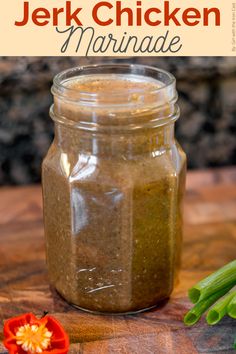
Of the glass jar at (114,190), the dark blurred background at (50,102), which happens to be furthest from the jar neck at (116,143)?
the dark blurred background at (50,102)

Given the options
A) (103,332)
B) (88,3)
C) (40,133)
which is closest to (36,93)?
(40,133)

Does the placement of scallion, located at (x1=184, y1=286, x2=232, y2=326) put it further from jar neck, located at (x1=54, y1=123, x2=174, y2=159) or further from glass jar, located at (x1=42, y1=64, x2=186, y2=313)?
jar neck, located at (x1=54, y1=123, x2=174, y2=159)

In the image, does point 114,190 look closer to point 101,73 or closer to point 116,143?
point 116,143

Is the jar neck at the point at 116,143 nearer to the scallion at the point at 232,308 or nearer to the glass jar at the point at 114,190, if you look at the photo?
the glass jar at the point at 114,190

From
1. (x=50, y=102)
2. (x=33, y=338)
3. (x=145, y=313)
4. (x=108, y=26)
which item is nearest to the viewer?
(x=33, y=338)

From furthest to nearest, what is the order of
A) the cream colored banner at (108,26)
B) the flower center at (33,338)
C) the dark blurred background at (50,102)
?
1. the dark blurred background at (50,102)
2. the cream colored banner at (108,26)
3. the flower center at (33,338)

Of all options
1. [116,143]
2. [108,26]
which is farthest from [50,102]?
[116,143]
